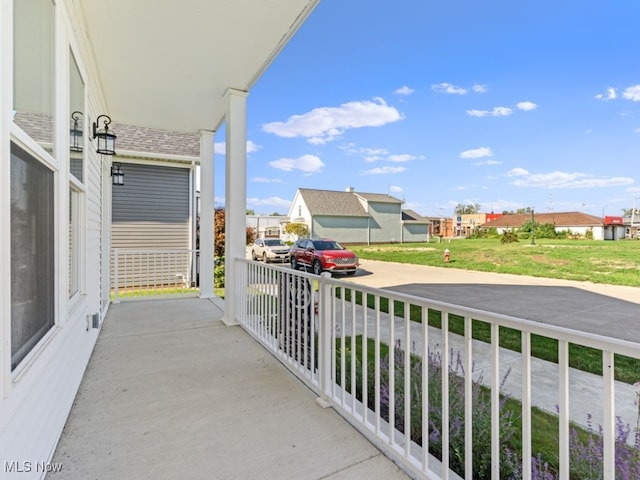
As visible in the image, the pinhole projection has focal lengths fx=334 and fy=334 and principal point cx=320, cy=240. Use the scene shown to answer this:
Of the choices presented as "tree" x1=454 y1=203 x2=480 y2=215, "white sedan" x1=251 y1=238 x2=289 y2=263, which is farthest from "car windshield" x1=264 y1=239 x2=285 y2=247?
"tree" x1=454 y1=203 x2=480 y2=215

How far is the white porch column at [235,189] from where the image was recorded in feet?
13.8

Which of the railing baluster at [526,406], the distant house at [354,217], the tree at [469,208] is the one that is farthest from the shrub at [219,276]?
the tree at [469,208]

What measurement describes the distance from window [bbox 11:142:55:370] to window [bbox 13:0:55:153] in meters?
0.16

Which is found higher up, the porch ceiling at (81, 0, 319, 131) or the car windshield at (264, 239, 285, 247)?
the porch ceiling at (81, 0, 319, 131)

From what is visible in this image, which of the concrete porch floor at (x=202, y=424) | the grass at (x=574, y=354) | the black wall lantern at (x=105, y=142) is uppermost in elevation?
the black wall lantern at (x=105, y=142)

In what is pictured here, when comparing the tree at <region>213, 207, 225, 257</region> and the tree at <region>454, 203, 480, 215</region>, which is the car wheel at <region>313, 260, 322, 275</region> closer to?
the tree at <region>213, 207, 225, 257</region>

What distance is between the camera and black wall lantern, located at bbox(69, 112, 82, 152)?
236cm

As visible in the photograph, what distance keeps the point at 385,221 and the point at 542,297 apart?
68.1ft

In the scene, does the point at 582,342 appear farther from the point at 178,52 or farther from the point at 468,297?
the point at 468,297

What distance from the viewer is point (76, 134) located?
255 cm

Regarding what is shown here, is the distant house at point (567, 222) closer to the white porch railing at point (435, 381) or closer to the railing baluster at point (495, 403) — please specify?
the white porch railing at point (435, 381)

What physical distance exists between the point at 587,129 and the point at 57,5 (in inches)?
1040

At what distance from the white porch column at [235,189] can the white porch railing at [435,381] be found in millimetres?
254

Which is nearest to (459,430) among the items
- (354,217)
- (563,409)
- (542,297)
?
(563,409)
